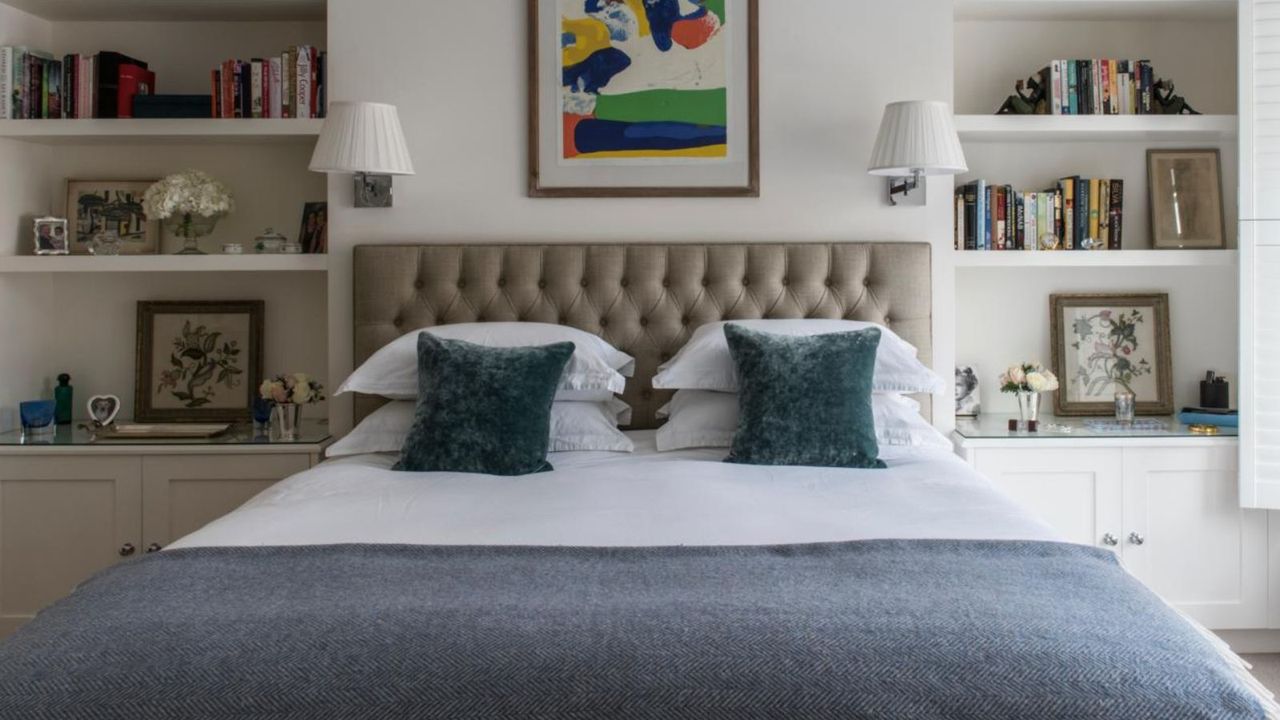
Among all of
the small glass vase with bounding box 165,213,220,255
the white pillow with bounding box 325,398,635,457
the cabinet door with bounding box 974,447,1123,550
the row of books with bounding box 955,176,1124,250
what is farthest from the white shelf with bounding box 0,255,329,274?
the cabinet door with bounding box 974,447,1123,550

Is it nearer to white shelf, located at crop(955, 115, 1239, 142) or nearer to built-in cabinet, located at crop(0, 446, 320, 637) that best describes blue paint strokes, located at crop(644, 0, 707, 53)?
white shelf, located at crop(955, 115, 1239, 142)

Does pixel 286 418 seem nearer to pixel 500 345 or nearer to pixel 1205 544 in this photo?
pixel 500 345

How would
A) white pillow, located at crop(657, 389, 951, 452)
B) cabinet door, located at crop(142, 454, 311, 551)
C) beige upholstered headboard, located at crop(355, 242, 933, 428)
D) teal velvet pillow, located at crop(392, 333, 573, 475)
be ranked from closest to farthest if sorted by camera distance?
teal velvet pillow, located at crop(392, 333, 573, 475)
white pillow, located at crop(657, 389, 951, 452)
cabinet door, located at crop(142, 454, 311, 551)
beige upholstered headboard, located at crop(355, 242, 933, 428)

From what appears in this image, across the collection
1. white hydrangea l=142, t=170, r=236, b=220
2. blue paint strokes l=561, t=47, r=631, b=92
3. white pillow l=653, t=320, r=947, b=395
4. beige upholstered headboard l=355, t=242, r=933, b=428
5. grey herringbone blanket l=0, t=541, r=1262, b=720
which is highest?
blue paint strokes l=561, t=47, r=631, b=92

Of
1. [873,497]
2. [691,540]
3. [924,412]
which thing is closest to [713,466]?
[873,497]

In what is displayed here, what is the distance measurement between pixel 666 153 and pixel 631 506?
1472 mm

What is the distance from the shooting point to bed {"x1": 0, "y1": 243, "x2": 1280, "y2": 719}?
4.71 ft

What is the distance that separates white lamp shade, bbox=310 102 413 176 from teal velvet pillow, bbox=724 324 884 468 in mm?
1218

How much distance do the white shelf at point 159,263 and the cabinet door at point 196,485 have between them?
597mm

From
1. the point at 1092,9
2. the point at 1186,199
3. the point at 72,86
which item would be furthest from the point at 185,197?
the point at 1186,199

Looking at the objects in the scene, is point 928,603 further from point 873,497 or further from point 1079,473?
point 1079,473

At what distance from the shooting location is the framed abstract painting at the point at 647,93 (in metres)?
3.51

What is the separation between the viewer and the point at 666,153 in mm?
3521

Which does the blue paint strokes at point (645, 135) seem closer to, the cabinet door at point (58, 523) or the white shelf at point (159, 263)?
the white shelf at point (159, 263)
